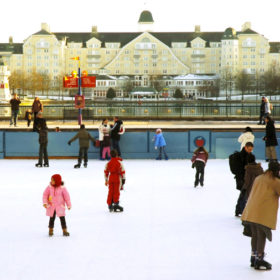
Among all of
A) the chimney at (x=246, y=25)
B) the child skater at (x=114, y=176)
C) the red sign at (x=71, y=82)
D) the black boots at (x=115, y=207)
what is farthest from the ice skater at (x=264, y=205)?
the chimney at (x=246, y=25)

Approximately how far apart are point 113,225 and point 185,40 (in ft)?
487

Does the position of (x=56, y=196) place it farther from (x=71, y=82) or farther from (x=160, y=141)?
(x=71, y=82)

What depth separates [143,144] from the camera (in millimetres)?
21172

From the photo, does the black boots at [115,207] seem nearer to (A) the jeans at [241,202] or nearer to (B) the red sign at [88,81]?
(A) the jeans at [241,202]

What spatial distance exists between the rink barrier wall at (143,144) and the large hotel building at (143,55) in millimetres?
119603

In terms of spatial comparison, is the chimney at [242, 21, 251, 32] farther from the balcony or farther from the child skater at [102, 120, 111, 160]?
the child skater at [102, 120, 111, 160]

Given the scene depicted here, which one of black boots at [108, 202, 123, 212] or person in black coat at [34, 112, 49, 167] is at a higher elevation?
person in black coat at [34, 112, 49, 167]

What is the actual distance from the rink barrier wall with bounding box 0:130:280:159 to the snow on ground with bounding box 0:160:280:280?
18.1 feet

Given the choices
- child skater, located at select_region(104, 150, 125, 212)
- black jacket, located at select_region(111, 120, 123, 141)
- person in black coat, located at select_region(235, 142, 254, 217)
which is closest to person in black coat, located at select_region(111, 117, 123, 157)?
black jacket, located at select_region(111, 120, 123, 141)

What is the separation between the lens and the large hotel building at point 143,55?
146875mm

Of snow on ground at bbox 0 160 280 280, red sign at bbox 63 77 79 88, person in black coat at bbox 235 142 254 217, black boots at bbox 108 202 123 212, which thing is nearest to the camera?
snow on ground at bbox 0 160 280 280

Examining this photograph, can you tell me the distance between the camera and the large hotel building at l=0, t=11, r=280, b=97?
482 ft

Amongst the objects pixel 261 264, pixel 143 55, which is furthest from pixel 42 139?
pixel 143 55

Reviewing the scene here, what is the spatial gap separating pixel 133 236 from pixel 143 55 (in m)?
141
